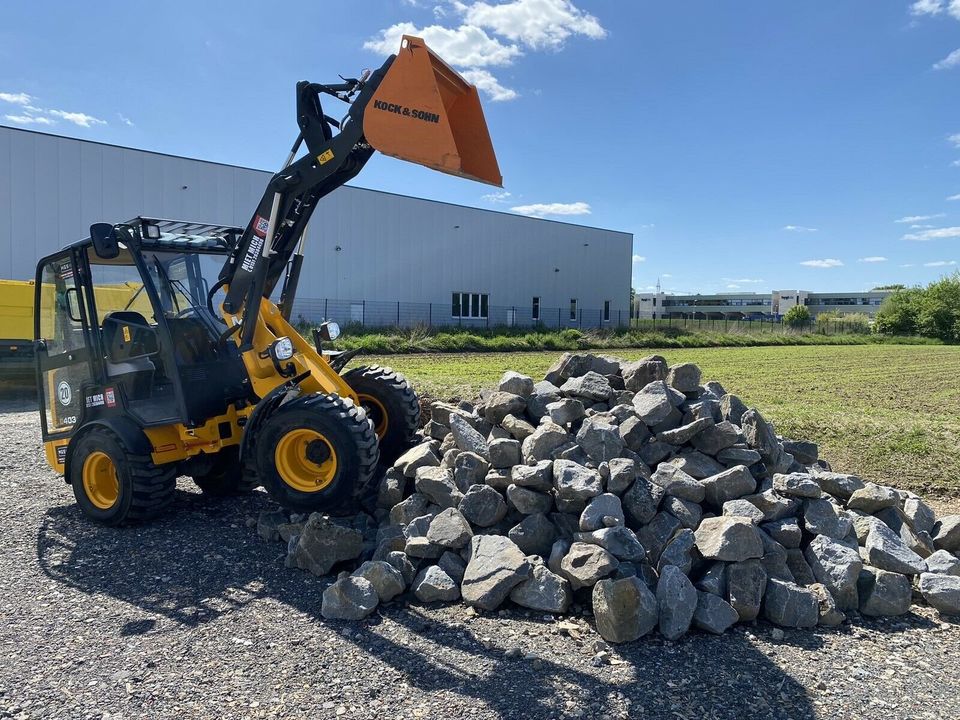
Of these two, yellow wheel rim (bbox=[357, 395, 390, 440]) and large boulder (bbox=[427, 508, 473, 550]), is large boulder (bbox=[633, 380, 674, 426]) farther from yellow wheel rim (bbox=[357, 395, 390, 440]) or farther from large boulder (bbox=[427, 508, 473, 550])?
yellow wheel rim (bbox=[357, 395, 390, 440])

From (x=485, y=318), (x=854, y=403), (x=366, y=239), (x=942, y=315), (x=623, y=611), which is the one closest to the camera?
(x=623, y=611)

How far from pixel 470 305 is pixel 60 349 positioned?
101 ft

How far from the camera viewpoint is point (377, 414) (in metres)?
6.90

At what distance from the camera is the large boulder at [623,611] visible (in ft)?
13.2

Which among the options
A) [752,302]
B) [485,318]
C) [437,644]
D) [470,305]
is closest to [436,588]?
[437,644]

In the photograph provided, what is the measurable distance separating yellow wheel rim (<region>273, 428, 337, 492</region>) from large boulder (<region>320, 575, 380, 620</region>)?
116 centimetres

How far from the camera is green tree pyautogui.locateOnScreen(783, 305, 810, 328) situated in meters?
58.4

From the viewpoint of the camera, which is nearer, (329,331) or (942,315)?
(329,331)

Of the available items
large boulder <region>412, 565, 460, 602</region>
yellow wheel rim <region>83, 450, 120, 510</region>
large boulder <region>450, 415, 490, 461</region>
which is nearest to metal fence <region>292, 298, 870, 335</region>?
yellow wheel rim <region>83, 450, 120, 510</region>

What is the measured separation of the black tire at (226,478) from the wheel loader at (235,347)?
0.03 metres

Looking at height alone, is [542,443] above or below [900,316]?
below

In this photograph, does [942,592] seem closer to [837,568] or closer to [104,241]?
[837,568]

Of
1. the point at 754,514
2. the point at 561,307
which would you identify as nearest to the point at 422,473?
the point at 754,514

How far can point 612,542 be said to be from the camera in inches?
176
